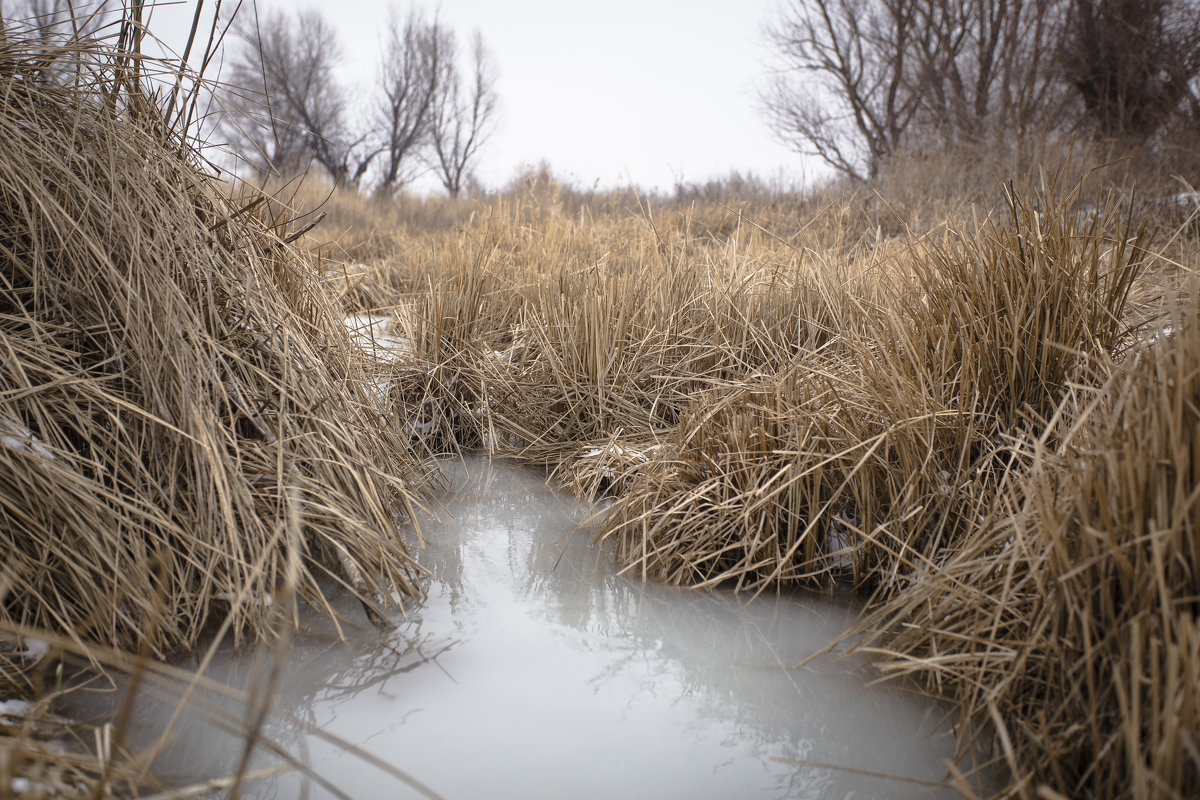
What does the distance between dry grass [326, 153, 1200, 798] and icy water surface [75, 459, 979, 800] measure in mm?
118

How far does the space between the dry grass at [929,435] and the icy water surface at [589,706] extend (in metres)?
0.12

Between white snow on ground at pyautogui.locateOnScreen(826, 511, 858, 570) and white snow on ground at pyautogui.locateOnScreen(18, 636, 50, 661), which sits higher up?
white snow on ground at pyautogui.locateOnScreen(18, 636, 50, 661)

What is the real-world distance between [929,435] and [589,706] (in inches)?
33.3

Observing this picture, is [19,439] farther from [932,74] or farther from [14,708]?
[932,74]

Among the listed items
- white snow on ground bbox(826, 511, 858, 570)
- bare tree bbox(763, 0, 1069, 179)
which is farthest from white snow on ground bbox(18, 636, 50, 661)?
bare tree bbox(763, 0, 1069, 179)

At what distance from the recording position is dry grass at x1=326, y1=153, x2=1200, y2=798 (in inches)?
31.9

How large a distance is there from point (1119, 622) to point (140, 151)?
1.85 m

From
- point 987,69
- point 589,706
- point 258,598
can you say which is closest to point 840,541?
point 589,706

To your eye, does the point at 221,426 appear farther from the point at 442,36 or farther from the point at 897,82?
the point at 442,36

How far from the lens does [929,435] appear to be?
4.60 ft

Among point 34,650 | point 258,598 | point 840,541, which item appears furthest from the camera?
point 840,541

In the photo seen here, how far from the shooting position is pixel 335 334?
5.74 feet

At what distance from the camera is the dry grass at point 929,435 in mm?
811

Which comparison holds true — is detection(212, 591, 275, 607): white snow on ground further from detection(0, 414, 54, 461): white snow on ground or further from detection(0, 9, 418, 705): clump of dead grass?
detection(0, 414, 54, 461): white snow on ground
